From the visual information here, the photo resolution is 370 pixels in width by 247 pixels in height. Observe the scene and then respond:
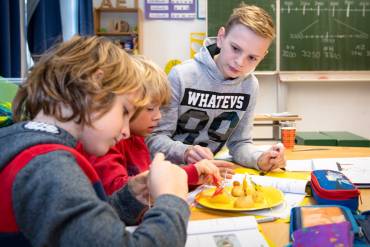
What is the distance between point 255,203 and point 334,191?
0.65 feet

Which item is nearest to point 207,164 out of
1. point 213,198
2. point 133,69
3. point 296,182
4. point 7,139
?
point 213,198

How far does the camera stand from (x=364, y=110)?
171 inches

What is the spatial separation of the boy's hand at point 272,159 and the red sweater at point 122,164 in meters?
0.37

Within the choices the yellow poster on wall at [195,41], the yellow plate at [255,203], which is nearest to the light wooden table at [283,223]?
the yellow plate at [255,203]

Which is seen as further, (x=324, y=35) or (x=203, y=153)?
(x=324, y=35)

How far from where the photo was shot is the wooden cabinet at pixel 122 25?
13.2ft

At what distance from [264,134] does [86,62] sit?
383 cm

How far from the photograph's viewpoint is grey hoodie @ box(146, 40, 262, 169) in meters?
1.67

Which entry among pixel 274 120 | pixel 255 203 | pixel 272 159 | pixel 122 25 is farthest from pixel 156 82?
pixel 122 25

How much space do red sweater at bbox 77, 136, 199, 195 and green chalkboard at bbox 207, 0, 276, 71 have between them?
299cm

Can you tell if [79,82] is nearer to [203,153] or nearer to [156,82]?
[156,82]

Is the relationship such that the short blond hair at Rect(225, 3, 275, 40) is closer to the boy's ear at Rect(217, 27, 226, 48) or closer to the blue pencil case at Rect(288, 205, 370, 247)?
the boy's ear at Rect(217, 27, 226, 48)

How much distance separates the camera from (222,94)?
1.72 meters

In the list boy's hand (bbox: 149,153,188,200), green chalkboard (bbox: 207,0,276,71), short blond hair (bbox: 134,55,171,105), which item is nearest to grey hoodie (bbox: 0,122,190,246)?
boy's hand (bbox: 149,153,188,200)
